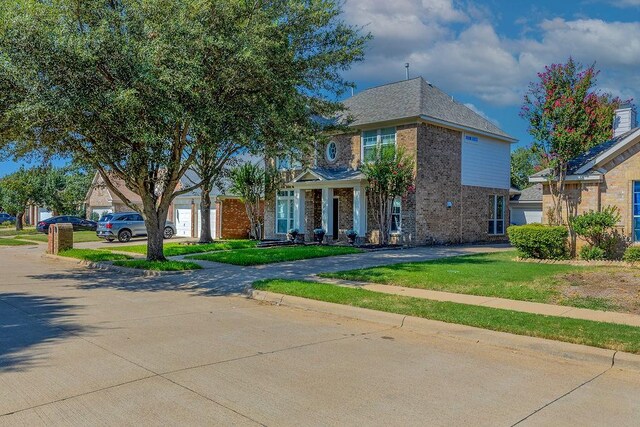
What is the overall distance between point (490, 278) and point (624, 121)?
10.1 meters

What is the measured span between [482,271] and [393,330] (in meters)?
6.20

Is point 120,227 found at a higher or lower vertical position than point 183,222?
lower

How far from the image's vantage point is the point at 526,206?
36.8 metres

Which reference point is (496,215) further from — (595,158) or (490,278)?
(490,278)

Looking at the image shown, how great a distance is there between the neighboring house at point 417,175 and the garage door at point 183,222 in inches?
380

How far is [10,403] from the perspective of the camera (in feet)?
15.4

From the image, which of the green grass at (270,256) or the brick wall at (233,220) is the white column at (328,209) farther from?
the brick wall at (233,220)

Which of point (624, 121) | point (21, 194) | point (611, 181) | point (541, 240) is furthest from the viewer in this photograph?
point (21, 194)

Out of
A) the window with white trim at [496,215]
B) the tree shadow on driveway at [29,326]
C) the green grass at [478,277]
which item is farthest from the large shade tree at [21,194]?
the green grass at [478,277]

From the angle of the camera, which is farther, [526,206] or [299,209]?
[526,206]

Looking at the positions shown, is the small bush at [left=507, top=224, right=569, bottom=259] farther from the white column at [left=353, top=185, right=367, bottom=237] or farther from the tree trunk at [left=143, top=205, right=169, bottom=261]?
the tree trunk at [left=143, top=205, right=169, bottom=261]

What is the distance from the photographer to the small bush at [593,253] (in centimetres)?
1538

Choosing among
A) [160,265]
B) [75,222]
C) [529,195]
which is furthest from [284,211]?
[75,222]

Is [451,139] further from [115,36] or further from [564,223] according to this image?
[115,36]
